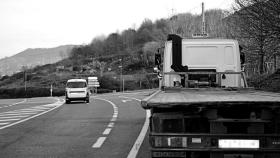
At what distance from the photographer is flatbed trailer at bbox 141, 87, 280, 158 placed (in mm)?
6047

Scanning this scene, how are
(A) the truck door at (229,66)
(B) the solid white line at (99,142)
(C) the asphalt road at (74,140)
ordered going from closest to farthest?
(C) the asphalt road at (74,140) < (B) the solid white line at (99,142) < (A) the truck door at (229,66)

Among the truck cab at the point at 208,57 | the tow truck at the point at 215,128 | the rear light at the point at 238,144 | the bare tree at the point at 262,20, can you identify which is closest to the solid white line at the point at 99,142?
the truck cab at the point at 208,57

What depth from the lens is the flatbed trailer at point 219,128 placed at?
605cm

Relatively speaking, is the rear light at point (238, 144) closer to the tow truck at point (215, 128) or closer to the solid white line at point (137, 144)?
the tow truck at point (215, 128)

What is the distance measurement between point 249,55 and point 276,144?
26.4m

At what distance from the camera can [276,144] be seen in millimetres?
6055

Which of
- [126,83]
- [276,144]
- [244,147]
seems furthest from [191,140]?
[126,83]

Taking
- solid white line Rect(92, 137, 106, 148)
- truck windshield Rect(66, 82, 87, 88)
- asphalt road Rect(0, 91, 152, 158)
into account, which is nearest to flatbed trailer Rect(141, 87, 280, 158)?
asphalt road Rect(0, 91, 152, 158)

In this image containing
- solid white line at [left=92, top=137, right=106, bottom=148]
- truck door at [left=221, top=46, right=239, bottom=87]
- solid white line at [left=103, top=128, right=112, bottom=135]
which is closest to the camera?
solid white line at [left=92, top=137, right=106, bottom=148]

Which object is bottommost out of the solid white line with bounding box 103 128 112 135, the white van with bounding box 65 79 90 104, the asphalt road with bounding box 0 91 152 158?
the asphalt road with bounding box 0 91 152 158

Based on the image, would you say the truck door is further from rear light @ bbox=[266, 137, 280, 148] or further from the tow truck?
rear light @ bbox=[266, 137, 280, 148]

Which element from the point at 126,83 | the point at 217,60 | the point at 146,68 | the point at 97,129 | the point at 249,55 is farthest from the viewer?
the point at 146,68

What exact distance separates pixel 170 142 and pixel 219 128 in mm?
641

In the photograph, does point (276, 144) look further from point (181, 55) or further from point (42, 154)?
point (181, 55)
